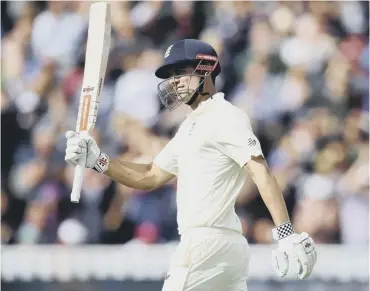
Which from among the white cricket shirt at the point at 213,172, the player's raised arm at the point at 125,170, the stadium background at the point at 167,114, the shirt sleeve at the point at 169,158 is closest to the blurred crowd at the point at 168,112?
the stadium background at the point at 167,114

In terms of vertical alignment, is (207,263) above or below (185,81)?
below

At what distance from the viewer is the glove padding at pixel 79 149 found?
4.12 m

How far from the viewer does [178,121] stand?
7.12 metres

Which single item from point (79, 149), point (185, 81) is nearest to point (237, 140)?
point (185, 81)

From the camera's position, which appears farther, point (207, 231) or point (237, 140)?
point (207, 231)

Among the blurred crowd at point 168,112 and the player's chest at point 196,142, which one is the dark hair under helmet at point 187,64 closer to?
the player's chest at point 196,142

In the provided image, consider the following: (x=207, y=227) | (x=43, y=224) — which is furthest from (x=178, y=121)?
(x=207, y=227)

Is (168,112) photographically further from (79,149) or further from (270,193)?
(270,193)

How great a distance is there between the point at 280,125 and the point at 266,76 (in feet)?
1.35

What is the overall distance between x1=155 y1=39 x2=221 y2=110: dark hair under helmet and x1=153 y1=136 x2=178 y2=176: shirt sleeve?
0.21m

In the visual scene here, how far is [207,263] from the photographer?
12.7ft

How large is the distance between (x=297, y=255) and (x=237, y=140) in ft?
1.75

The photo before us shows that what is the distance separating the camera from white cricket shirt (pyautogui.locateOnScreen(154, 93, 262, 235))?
3.86m

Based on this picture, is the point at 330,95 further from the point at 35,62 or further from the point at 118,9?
A: the point at 35,62
